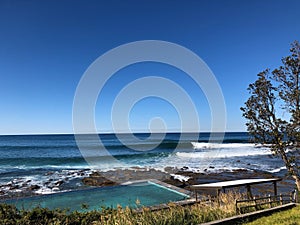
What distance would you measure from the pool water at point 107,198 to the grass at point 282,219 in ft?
18.8

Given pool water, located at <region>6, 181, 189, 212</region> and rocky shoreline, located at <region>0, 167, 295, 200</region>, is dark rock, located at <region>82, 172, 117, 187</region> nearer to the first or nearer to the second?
rocky shoreline, located at <region>0, 167, 295, 200</region>

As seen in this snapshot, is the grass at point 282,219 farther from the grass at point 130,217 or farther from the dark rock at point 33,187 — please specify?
the dark rock at point 33,187

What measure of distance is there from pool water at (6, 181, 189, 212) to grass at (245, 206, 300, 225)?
574cm

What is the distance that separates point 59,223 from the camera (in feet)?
20.2

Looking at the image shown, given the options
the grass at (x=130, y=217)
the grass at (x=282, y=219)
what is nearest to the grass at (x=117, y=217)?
the grass at (x=130, y=217)

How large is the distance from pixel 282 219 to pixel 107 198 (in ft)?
29.7

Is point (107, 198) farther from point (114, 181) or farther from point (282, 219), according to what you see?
point (282, 219)

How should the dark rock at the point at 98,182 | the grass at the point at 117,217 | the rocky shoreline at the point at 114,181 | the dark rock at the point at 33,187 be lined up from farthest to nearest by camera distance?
the dark rock at the point at 98,182 < the dark rock at the point at 33,187 < the rocky shoreline at the point at 114,181 < the grass at the point at 117,217

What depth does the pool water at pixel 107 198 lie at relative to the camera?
11617 millimetres

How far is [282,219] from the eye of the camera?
6.36 metres

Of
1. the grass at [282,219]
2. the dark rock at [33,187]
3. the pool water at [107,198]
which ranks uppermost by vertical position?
the grass at [282,219]

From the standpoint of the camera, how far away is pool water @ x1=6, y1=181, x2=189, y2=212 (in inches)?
457

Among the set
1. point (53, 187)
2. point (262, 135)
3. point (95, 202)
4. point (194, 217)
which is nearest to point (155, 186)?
point (95, 202)

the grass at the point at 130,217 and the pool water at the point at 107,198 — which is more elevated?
the grass at the point at 130,217
